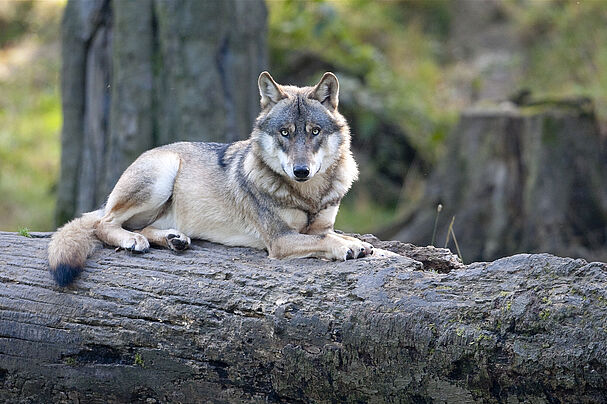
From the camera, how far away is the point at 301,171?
6.08 metres

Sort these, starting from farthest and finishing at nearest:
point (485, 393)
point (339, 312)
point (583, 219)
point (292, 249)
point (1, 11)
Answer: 1. point (1, 11)
2. point (583, 219)
3. point (292, 249)
4. point (339, 312)
5. point (485, 393)

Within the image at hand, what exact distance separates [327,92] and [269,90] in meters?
0.55

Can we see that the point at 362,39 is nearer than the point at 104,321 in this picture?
No

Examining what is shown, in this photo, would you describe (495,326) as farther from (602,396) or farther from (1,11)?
(1,11)

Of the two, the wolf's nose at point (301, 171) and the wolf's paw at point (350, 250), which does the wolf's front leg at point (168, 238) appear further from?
the wolf's paw at point (350, 250)

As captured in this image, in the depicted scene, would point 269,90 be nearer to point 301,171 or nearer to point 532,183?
point 301,171

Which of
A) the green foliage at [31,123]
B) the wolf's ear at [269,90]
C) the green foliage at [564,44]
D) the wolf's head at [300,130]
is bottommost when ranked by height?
the green foliage at [31,123]

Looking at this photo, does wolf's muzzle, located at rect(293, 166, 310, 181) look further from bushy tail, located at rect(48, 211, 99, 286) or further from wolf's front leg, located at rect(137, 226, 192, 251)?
bushy tail, located at rect(48, 211, 99, 286)

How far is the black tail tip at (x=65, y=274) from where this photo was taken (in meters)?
5.66

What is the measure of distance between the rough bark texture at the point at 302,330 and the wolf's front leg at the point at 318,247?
0.17 meters

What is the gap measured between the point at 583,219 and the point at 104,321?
806 centimetres

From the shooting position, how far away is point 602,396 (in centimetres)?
426

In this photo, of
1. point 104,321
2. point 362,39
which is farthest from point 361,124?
point 104,321

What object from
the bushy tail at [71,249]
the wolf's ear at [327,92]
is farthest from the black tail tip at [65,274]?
the wolf's ear at [327,92]
